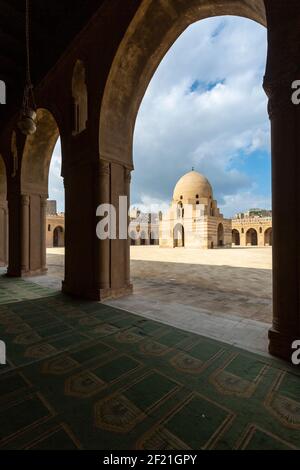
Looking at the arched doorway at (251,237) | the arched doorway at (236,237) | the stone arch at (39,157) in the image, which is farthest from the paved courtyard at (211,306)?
the arched doorway at (236,237)

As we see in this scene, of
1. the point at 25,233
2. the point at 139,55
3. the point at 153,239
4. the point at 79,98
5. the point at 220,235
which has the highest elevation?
the point at 139,55

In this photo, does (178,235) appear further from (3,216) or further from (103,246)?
(103,246)

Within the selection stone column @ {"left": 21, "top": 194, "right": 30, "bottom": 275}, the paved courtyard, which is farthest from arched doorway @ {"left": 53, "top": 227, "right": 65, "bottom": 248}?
the paved courtyard

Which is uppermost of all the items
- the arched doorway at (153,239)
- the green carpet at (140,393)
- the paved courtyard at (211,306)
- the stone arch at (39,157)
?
the stone arch at (39,157)

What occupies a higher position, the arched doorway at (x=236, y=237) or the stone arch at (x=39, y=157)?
the stone arch at (x=39, y=157)

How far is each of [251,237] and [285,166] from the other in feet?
161

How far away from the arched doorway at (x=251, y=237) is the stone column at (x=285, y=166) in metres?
46.1

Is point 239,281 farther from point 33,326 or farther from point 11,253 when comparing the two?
point 11,253

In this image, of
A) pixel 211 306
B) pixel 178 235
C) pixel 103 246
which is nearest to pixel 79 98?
pixel 103 246

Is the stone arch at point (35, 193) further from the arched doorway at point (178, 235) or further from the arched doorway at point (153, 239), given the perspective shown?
A: the arched doorway at point (153, 239)

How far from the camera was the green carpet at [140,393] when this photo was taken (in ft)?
4.95

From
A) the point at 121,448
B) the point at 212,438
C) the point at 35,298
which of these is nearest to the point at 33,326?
the point at 35,298

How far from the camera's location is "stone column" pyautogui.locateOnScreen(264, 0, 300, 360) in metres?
2.50

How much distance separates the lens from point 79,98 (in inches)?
232
